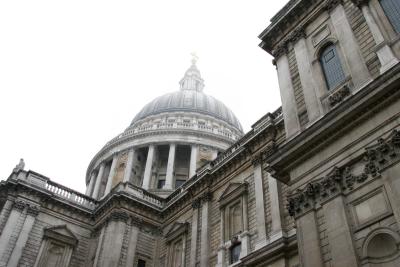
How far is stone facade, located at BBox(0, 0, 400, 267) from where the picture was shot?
11.7 m

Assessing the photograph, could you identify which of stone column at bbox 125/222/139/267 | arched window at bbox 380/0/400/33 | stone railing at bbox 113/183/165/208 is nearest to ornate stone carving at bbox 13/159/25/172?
stone railing at bbox 113/183/165/208

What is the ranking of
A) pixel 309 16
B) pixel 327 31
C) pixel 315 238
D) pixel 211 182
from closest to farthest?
pixel 315 238
pixel 327 31
pixel 309 16
pixel 211 182

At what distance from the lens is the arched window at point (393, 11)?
1373 cm

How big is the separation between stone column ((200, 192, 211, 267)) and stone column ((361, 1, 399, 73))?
13929 millimetres

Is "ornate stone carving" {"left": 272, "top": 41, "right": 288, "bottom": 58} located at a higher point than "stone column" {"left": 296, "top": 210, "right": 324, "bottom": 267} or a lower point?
higher

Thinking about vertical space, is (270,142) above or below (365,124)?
above

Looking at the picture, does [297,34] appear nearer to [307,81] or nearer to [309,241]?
[307,81]

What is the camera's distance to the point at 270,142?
2239 centimetres

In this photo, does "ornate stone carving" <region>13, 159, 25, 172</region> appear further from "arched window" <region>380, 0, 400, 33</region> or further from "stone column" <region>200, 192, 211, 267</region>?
"arched window" <region>380, 0, 400, 33</region>

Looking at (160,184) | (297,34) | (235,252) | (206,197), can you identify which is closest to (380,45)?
(297,34)

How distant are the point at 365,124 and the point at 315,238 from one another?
362cm

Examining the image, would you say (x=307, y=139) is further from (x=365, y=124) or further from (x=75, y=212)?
(x=75, y=212)

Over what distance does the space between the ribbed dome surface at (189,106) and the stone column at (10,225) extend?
1095 inches

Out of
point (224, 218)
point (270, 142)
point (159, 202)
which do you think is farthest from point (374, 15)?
point (159, 202)
